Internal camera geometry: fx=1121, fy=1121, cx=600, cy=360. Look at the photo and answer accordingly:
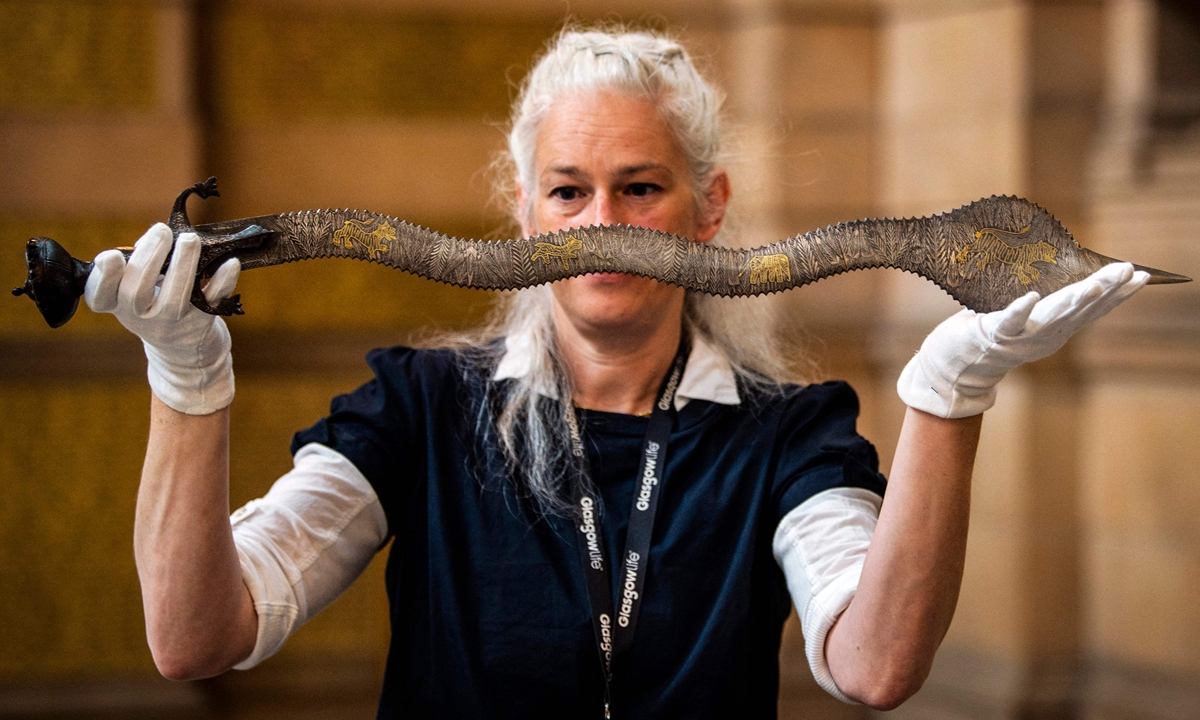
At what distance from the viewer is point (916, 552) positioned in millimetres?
1415

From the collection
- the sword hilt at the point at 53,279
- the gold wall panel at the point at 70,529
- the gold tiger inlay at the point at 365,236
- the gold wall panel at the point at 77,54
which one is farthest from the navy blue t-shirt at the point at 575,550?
the gold wall panel at the point at 77,54

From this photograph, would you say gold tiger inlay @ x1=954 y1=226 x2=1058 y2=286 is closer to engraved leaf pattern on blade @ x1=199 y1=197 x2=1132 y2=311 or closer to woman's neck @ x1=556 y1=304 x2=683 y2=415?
engraved leaf pattern on blade @ x1=199 y1=197 x2=1132 y2=311

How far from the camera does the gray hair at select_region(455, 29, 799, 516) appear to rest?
1771mm

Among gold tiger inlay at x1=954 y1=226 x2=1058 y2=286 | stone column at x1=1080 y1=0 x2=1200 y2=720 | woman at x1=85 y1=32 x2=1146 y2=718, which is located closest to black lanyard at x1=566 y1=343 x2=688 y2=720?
woman at x1=85 y1=32 x2=1146 y2=718

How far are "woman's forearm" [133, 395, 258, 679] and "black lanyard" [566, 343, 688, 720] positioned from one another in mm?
513

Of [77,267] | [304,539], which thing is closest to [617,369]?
[304,539]

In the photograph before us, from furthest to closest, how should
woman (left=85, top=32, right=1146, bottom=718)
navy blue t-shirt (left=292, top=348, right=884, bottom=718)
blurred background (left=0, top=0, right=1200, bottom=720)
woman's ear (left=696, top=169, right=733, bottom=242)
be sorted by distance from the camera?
1. blurred background (left=0, top=0, right=1200, bottom=720)
2. woman's ear (left=696, top=169, right=733, bottom=242)
3. navy blue t-shirt (left=292, top=348, right=884, bottom=718)
4. woman (left=85, top=32, right=1146, bottom=718)

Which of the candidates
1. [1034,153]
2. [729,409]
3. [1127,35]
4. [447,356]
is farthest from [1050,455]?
[447,356]

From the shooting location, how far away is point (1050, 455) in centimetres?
364

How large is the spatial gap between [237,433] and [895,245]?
2.91 metres

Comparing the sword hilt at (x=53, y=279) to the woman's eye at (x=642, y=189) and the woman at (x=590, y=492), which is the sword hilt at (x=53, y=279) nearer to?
the woman at (x=590, y=492)

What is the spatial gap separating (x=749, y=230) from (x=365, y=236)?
81.5 inches

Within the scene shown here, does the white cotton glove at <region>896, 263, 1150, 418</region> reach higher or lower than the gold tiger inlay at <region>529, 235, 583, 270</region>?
lower

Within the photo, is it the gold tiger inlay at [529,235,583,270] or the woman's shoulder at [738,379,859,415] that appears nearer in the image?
the gold tiger inlay at [529,235,583,270]
